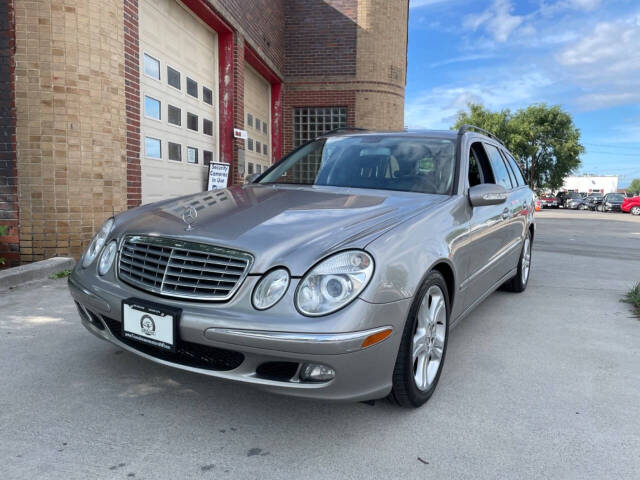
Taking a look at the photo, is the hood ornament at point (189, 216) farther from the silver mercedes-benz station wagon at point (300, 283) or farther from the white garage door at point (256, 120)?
the white garage door at point (256, 120)

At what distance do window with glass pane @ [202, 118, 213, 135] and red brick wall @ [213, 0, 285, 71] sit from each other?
2.06 metres

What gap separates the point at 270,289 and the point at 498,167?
2989mm

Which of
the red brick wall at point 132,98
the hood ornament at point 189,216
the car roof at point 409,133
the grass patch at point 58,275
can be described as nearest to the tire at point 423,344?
the hood ornament at point 189,216

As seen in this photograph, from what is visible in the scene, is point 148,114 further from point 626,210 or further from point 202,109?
point 626,210

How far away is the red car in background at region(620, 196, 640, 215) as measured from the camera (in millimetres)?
30469

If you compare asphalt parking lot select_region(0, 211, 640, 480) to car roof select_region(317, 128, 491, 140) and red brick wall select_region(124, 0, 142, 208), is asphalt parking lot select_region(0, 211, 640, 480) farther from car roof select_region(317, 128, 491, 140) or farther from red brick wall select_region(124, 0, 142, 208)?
red brick wall select_region(124, 0, 142, 208)

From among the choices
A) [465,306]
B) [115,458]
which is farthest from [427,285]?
[115,458]

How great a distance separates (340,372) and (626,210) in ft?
119

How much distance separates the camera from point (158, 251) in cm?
236

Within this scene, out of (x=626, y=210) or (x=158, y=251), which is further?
(x=626, y=210)

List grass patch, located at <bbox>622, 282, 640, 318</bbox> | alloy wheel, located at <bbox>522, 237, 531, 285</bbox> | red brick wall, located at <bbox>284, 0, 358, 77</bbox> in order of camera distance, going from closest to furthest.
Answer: grass patch, located at <bbox>622, 282, 640, 318</bbox>
alloy wheel, located at <bbox>522, 237, 531, 285</bbox>
red brick wall, located at <bbox>284, 0, 358, 77</bbox>

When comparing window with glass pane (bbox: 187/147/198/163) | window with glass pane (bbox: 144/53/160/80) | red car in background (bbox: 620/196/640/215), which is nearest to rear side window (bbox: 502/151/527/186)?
window with glass pane (bbox: 144/53/160/80)

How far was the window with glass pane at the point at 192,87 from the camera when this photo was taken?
8703 millimetres

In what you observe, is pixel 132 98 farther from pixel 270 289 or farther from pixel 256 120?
pixel 256 120
